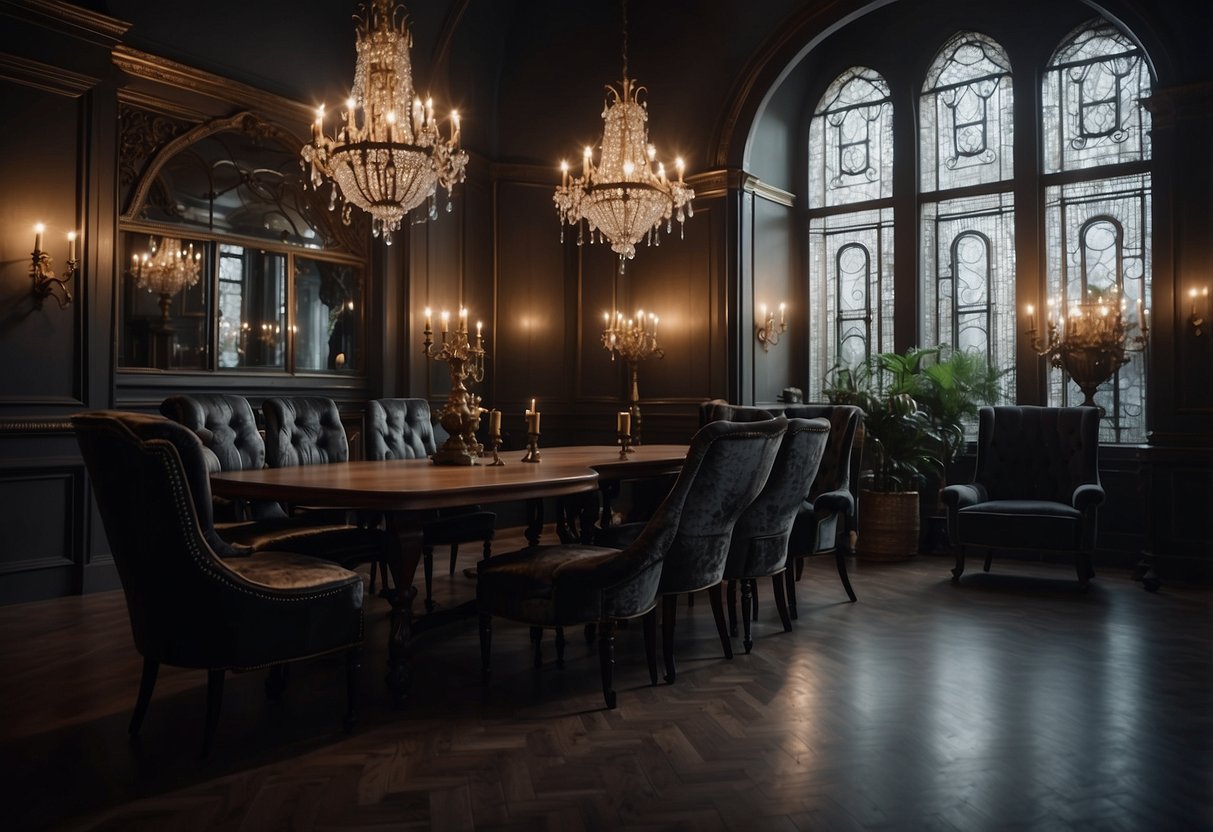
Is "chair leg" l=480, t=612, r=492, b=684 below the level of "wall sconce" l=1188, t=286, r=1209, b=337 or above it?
below

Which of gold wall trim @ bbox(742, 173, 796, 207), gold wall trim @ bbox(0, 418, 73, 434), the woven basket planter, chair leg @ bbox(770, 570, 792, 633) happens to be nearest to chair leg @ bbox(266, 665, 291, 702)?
chair leg @ bbox(770, 570, 792, 633)

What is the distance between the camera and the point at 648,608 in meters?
3.27

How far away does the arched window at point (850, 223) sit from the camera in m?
7.64

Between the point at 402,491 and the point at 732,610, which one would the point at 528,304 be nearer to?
the point at 732,610

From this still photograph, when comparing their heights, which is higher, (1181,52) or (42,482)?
(1181,52)

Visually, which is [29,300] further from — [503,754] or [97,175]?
[503,754]

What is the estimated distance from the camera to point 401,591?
3.10 meters

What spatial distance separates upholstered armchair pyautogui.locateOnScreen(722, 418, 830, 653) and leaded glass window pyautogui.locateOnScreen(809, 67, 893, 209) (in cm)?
444

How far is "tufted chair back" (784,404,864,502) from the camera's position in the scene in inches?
191

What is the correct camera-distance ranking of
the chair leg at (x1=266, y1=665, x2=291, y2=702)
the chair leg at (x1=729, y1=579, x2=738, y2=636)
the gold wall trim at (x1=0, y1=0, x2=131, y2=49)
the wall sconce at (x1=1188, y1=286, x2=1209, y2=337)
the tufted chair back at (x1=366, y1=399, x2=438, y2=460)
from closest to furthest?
the chair leg at (x1=266, y1=665, x2=291, y2=702) < the chair leg at (x1=729, y1=579, x2=738, y2=636) < the gold wall trim at (x1=0, y1=0, x2=131, y2=49) < the tufted chair back at (x1=366, y1=399, x2=438, y2=460) < the wall sconce at (x1=1188, y1=286, x2=1209, y2=337)

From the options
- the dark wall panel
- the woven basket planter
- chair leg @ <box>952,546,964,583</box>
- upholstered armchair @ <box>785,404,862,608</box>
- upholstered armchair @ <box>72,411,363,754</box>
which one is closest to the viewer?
upholstered armchair @ <box>72,411,363,754</box>

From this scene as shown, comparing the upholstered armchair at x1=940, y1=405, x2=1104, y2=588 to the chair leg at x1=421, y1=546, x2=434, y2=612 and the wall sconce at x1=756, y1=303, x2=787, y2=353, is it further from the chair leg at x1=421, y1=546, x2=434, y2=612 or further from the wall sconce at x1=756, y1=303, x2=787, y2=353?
the chair leg at x1=421, y1=546, x2=434, y2=612

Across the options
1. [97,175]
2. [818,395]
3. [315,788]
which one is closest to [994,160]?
[818,395]

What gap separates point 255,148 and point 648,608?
460cm
